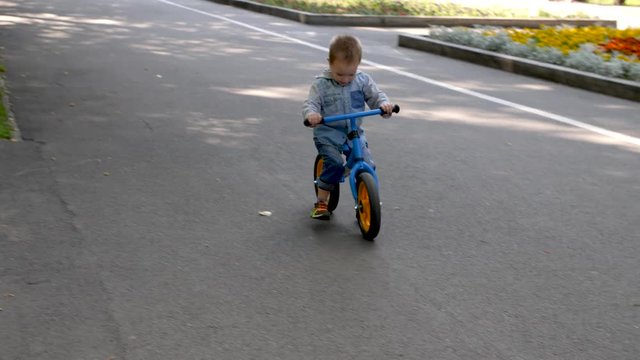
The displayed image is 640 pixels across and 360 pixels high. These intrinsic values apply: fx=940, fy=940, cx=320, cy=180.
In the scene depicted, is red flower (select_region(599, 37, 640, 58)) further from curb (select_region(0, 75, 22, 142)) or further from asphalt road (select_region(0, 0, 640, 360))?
curb (select_region(0, 75, 22, 142))

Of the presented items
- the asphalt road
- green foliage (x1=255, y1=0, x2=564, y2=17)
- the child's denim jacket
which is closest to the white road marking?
the asphalt road

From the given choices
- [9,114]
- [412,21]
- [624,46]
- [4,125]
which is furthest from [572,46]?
[4,125]

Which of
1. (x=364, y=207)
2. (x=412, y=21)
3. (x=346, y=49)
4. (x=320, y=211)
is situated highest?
(x=346, y=49)

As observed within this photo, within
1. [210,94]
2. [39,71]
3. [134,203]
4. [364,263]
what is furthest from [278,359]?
[39,71]

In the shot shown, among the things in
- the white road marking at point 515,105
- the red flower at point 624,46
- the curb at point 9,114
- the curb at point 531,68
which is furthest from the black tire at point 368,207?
the red flower at point 624,46

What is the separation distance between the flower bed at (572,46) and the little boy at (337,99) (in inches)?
287

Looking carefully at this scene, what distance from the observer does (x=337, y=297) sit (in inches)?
185

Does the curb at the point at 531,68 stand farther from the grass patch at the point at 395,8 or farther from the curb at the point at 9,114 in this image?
the curb at the point at 9,114

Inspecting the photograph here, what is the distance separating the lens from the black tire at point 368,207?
5535 millimetres

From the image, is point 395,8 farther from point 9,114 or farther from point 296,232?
point 296,232

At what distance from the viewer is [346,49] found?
5547 mm

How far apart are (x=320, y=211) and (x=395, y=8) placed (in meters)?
19.6

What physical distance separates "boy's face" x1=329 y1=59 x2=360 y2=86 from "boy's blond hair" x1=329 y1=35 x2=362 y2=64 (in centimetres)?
2

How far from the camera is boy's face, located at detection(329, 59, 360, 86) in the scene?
5.61m
